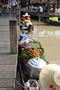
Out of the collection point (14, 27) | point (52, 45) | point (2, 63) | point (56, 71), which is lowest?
point (52, 45)

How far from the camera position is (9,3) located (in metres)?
8.66

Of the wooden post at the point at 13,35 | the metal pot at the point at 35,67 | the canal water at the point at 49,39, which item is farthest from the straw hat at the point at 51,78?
the canal water at the point at 49,39

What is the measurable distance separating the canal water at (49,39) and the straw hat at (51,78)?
11.1ft

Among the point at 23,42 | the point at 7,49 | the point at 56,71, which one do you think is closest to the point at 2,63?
the point at 7,49

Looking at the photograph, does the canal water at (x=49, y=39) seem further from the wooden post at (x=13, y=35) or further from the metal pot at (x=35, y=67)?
the wooden post at (x=13, y=35)

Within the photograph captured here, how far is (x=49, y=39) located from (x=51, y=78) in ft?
20.0

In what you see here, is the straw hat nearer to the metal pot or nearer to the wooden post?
the wooden post

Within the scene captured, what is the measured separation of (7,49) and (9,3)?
6090 mm

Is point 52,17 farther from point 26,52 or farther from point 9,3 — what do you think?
point 26,52

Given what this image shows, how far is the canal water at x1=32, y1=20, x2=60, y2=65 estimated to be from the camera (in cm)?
579

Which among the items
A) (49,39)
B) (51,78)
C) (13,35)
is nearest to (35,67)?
(13,35)

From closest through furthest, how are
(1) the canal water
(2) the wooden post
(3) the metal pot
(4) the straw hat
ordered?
1. (4) the straw hat
2. (2) the wooden post
3. (3) the metal pot
4. (1) the canal water

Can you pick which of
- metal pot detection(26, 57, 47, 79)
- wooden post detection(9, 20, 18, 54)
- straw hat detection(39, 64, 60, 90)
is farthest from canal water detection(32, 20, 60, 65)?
straw hat detection(39, 64, 60, 90)

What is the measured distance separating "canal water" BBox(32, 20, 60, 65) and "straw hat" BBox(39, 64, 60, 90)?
11.1ft
